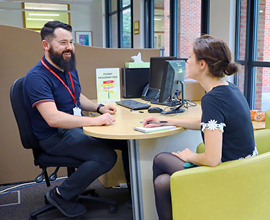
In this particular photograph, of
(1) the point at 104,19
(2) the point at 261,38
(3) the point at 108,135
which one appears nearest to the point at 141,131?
(3) the point at 108,135

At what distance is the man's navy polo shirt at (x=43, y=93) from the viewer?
172 cm

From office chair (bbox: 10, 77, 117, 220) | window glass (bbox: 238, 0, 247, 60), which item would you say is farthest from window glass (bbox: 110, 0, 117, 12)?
office chair (bbox: 10, 77, 117, 220)

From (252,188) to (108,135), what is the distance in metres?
0.71

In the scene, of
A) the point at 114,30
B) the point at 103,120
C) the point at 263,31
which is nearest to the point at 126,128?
the point at 103,120

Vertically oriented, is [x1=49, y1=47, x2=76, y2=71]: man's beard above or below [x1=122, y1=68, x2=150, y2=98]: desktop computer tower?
above

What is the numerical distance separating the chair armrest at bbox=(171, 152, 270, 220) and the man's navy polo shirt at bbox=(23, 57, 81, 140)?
0.95 m

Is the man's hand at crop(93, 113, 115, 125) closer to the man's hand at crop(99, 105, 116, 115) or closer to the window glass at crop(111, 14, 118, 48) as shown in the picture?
the man's hand at crop(99, 105, 116, 115)

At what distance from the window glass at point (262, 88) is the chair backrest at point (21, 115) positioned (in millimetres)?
2607

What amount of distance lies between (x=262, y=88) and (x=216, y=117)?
8.02 ft

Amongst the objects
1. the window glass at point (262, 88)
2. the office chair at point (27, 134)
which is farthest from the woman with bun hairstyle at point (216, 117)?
the window glass at point (262, 88)

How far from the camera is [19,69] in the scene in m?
2.53

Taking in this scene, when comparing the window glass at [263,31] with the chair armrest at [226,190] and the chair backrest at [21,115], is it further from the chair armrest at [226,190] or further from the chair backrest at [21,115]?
the chair backrest at [21,115]

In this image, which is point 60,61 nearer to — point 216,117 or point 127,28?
point 216,117

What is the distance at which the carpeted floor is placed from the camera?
2.07 meters
